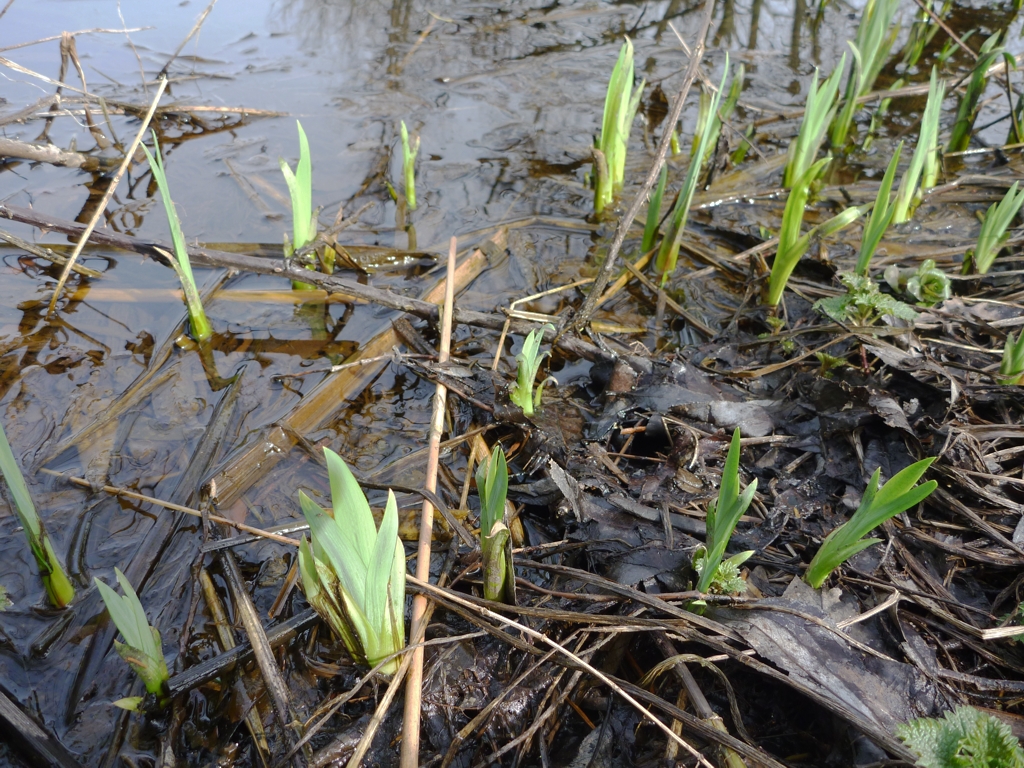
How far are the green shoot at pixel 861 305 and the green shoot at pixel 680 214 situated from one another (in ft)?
2.28

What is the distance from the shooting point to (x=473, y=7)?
5730 mm

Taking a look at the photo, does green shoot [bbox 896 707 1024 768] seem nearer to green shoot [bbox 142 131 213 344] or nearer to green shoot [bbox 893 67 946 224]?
green shoot [bbox 893 67 946 224]

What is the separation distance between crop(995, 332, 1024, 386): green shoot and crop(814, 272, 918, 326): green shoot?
12.3 inches

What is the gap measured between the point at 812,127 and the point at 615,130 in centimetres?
97

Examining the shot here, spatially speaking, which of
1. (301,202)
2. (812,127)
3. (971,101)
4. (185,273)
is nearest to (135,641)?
(185,273)

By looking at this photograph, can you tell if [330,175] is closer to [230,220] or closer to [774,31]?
[230,220]

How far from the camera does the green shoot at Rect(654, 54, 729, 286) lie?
263 cm

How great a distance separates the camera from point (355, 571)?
4.21 feet

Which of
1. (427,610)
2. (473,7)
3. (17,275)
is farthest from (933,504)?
(473,7)

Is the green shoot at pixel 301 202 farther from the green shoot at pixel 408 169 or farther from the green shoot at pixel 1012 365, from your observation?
the green shoot at pixel 1012 365

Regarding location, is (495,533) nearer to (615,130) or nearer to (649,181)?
(649,181)

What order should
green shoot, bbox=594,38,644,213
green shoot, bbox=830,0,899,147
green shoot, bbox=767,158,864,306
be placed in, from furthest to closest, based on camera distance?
green shoot, bbox=830,0,899,147 → green shoot, bbox=594,38,644,213 → green shoot, bbox=767,158,864,306

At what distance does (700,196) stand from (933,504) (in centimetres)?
219

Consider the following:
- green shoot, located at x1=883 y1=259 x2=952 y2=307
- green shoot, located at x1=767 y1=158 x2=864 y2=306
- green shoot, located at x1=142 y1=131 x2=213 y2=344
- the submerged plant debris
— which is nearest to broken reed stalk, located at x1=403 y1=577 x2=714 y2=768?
the submerged plant debris
